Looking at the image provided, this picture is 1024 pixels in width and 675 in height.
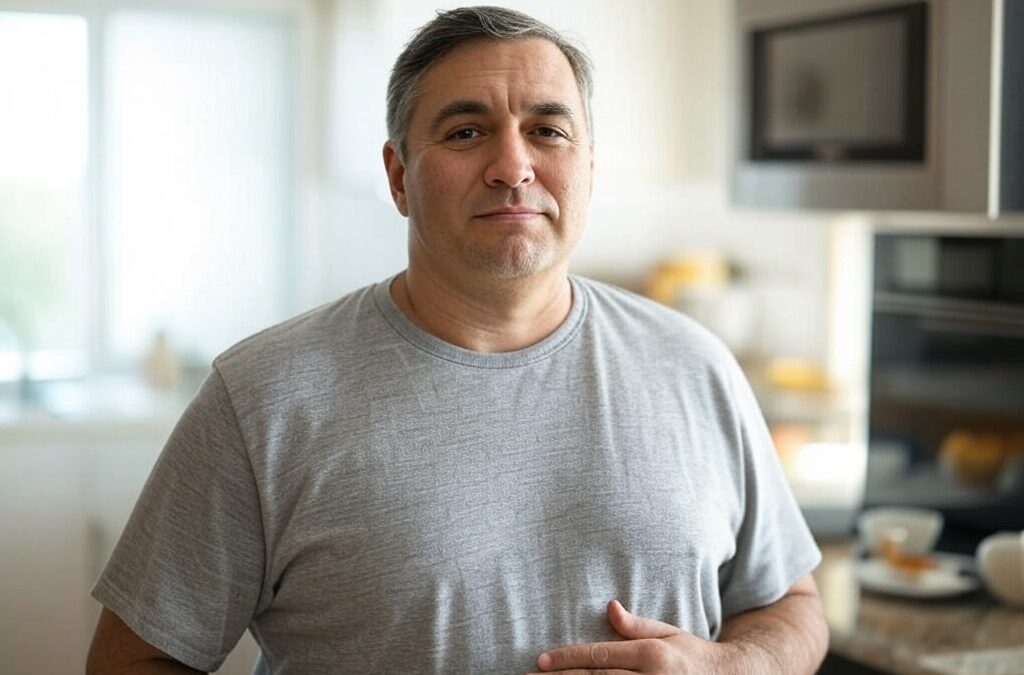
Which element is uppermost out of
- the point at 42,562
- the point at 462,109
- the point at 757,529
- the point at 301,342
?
the point at 462,109

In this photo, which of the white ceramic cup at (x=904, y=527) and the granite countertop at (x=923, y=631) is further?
the white ceramic cup at (x=904, y=527)

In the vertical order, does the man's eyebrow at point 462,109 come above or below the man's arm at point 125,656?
above

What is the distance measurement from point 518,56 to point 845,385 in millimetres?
1869

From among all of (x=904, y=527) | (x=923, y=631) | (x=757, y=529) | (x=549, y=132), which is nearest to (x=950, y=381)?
(x=904, y=527)

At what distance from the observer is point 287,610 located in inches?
53.1

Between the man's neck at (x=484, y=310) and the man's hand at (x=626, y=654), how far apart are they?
0.92 feet

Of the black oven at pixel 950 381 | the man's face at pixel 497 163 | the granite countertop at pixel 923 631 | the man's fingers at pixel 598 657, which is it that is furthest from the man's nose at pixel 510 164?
the black oven at pixel 950 381

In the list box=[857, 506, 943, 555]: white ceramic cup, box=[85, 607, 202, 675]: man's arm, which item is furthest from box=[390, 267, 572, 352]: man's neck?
box=[857, 506, 943, 555]: white ceramic cup

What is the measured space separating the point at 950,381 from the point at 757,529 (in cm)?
103

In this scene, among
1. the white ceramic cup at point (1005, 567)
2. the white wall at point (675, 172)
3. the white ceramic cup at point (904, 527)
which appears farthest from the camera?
the white wall at point (675, 172)

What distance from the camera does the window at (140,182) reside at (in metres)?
1.80

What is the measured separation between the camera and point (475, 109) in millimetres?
1367

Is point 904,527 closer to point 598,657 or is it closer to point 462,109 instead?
point 598,657

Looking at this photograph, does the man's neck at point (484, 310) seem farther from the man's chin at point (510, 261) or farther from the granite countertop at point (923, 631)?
the granite countertop at point (923, 631)
